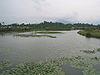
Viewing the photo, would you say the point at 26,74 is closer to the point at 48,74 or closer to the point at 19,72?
the point at 19,72

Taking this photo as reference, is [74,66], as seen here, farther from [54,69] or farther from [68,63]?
[54,69]

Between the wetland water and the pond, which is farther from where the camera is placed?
the wetland water

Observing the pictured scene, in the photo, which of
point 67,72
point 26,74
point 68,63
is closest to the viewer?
point 26,74

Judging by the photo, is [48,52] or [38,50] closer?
[48,52]

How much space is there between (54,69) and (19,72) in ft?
12.2

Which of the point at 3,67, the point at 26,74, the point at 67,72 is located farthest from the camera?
the point at 3,67

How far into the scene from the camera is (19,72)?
43.4 ft

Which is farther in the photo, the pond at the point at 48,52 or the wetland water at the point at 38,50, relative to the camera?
the wetland water at the point at 38,50

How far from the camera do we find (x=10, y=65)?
15.7m

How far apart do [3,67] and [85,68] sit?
9302 mm

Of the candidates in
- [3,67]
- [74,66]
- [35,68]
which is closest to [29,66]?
[35,68]

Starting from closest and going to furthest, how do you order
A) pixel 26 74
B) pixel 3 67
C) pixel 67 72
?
pixel 26 74, pixel 67 72, pixel 3 67

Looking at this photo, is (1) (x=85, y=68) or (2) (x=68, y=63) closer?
(1) (x=85, y=68)

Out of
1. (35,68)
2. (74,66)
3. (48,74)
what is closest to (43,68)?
(35,68)
